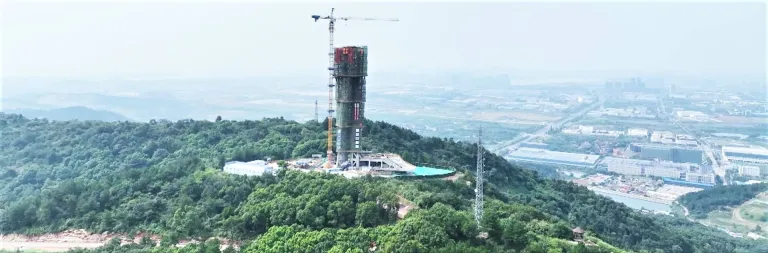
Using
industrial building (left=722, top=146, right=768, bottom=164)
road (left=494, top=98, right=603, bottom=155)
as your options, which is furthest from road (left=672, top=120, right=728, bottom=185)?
road (left=494, top=98, right=603, bottom=155)

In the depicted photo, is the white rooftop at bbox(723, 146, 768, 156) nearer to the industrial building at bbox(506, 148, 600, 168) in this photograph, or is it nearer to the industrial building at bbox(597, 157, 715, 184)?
the industrial building at bbox(597, 157, 715, 184)

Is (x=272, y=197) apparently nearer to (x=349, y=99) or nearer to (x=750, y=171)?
(x=349, y=99)

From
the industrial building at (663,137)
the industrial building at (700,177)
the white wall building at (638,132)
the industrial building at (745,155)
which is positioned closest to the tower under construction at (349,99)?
the industrial building at (700,177)

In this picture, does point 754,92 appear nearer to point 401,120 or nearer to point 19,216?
point 401,120

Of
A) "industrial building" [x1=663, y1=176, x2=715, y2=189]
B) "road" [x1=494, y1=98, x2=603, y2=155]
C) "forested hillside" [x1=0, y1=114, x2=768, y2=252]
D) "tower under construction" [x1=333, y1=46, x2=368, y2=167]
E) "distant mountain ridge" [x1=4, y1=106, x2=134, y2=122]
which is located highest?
"tower under construction" [x1=333, y1=46, x2=368, y2=167]

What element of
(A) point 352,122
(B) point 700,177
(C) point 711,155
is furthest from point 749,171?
(A) point 352,122

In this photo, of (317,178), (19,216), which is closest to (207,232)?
(317,178)

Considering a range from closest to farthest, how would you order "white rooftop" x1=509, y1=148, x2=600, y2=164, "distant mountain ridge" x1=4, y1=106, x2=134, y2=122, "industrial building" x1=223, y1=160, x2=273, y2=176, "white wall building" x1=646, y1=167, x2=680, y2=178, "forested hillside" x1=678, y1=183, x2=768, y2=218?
"industrial building" x1=223, y1=160, x2=273, y2=176, "forested hillside" x1=678, y1=183, x2=768, y2=218, "white wall building" x1=646, y1=167, x2=680, y2=178, "white rooftop" x1=509, y1=148, x2=600, y2=164, "distant mountain ridge" x1=4, y1=106, x2=134, y2=122
